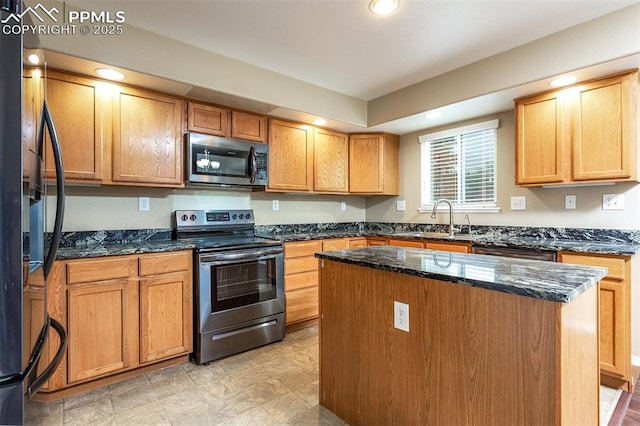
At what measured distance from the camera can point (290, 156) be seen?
339 centimetres

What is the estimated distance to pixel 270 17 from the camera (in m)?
2.08

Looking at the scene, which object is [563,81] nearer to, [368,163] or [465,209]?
[465,209]

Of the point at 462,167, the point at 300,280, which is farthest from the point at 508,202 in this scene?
the point at 300,280

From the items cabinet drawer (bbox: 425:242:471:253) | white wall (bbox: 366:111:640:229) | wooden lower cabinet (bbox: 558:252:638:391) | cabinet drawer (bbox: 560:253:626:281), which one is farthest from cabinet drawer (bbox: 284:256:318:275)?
wooden lower cabinet (bbox: 558:252:638:391)

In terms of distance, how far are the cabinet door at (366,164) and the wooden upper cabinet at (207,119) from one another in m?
1.62

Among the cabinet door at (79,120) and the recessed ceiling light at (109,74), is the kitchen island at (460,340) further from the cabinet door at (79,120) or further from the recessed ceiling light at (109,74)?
the recessed ceiling light at (109,74)

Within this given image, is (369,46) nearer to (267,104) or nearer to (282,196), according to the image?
(267,104)

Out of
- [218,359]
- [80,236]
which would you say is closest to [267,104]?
[80,236]

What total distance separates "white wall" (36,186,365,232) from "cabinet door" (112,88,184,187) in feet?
1.04

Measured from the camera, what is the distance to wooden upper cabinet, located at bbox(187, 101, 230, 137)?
8.93 feet

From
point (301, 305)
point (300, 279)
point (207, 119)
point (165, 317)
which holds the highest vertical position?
Result: point (207, 119)

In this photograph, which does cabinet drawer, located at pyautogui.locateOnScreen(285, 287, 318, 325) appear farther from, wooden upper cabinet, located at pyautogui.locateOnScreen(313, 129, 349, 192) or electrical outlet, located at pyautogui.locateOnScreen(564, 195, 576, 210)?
electrical outlet, located at pyautogui.locateOnScreen(564, 195, 576, 210)

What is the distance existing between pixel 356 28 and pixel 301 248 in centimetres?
195

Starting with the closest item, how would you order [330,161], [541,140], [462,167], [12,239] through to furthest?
[12,239]
[541,140]
[462,167]
[330,161]
